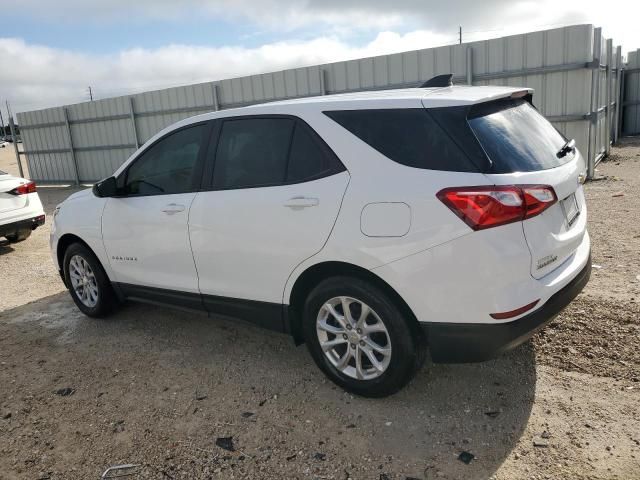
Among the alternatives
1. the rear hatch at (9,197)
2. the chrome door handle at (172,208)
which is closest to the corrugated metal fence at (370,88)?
the rear hatch at (9,197)

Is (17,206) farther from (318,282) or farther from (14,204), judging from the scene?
(318,282)

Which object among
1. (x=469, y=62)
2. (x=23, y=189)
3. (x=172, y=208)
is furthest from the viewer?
(x=469, y=62)

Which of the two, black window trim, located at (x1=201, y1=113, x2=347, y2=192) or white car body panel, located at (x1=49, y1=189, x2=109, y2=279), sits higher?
black window trim, located at (x1=201, y1=113, x2=347, y2=192)

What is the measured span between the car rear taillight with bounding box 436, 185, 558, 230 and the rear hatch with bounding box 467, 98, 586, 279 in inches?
2.0

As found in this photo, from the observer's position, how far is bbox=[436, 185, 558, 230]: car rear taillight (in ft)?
8.61

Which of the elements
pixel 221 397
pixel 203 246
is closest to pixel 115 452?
pixel 221 397

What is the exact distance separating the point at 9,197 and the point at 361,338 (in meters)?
6.75

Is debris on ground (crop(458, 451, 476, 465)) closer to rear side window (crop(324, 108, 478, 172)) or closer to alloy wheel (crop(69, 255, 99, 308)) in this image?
rear side window (crop(324, 108, 478, 172))

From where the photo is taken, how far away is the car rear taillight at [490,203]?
8.61 ft

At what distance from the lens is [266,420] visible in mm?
3186

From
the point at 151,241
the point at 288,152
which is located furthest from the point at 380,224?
the point at 151,241

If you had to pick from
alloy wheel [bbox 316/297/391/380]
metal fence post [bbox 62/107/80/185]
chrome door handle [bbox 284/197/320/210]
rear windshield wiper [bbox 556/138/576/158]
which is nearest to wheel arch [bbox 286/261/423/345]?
alloy wheel [bbox 316/297/391/380]

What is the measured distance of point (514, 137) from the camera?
9.71 ft

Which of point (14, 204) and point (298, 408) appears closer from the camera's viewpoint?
point (298, 408)
